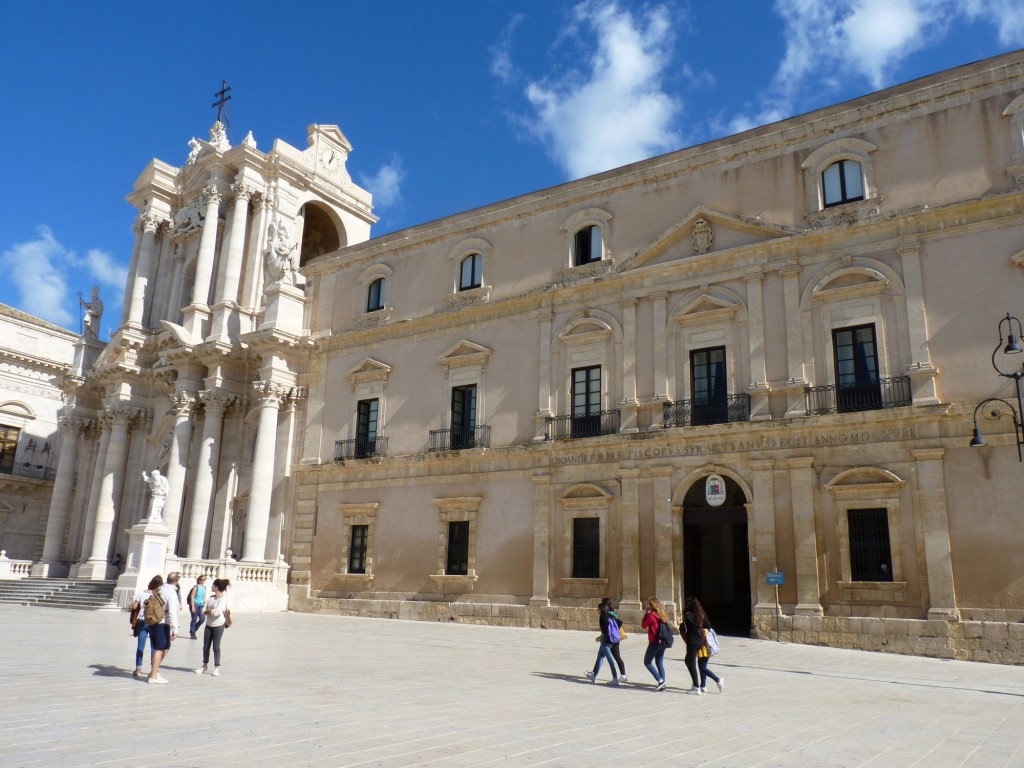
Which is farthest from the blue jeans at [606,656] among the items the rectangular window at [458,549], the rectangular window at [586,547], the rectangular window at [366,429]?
the rectangular window at [366,429]

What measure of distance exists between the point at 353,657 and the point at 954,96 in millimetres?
17631

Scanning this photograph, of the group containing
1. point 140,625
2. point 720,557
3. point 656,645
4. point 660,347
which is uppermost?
point 660,347

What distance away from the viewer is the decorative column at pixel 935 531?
16.8 metres

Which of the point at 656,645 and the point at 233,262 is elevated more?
the point at 233,262

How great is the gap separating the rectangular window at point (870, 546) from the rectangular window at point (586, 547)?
6301 mm

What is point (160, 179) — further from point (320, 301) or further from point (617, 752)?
point (617, 752)

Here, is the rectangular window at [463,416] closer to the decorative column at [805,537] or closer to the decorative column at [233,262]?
the decorative column at [805,537]

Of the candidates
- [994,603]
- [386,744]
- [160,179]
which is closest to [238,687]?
[386,744]

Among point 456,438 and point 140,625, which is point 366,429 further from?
point 140,625

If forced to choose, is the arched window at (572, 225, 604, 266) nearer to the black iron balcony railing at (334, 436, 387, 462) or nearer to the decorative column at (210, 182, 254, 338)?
the black iron balcony railing at (334, 436, 387, 462)

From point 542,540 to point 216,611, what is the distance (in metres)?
12.2

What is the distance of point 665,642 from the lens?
1143 centimetres

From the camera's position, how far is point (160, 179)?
36.6 metres

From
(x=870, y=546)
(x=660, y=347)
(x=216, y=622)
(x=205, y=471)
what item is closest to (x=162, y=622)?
(x=216, y=622)
